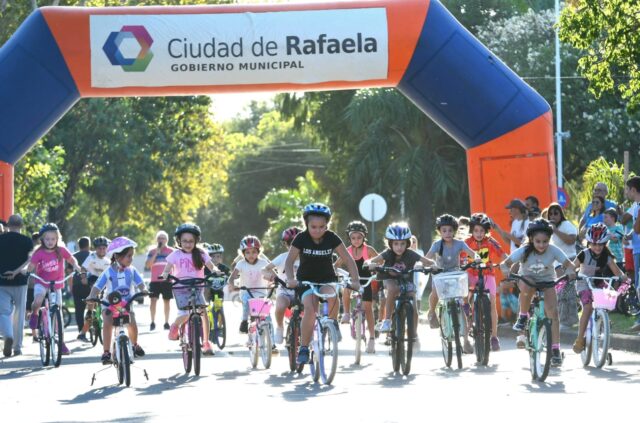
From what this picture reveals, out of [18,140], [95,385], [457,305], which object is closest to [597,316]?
[457,305]

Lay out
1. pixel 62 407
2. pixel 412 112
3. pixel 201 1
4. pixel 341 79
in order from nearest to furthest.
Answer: pixel 62 407 < pixel 341 79 < pixel 412 112 < pixel 201 1

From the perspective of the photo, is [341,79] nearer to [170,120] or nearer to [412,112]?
[412,112]

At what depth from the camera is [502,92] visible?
22000 millimetres

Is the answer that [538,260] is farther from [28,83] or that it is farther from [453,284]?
[28,83]

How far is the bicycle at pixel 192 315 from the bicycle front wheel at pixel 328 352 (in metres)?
1.72

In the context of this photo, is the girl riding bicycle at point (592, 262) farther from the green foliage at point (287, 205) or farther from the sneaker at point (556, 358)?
the green foliage at point (287, 205)

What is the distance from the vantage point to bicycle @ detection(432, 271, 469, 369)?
15.5 metres

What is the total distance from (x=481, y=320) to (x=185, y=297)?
306cm

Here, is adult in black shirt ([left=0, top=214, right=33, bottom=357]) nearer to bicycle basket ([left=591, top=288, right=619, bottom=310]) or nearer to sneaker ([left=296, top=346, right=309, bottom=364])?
sneaker ([left=296, top=346, right=309, bottom=364])

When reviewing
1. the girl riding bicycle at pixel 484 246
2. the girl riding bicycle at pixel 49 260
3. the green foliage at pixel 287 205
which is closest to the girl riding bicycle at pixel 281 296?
the girl riding bicycle at pixel 484 246

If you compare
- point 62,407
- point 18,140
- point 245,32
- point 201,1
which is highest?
point 201,1

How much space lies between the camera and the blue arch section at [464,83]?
71.7 ft

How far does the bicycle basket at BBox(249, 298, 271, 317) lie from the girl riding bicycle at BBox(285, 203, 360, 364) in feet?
7.75

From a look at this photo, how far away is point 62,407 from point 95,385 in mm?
2173
